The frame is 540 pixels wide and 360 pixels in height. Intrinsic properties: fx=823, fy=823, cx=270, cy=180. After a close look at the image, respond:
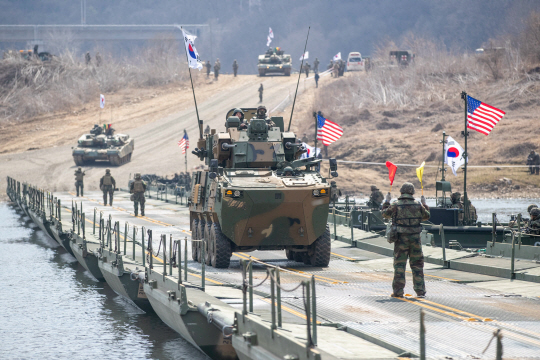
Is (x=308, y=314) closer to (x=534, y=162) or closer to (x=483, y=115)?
(x=483, y=115)

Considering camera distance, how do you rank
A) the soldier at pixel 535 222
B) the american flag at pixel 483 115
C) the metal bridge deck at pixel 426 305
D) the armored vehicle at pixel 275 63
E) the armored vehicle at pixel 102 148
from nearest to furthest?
the metal bridge deck at pixel 426 305, the soldier at pixel 535 222, the american flag at pixel 483 115, the armored vehicle at pixel 102 148, the armored vehicle at pixel 275 63

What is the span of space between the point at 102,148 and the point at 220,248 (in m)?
40.5

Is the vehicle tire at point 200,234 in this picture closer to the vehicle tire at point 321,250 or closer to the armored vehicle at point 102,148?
the vehicle tire at point 321,250

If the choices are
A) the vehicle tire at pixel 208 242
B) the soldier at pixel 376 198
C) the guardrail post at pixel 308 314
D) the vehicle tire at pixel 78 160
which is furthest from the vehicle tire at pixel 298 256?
the vehicle tire at pixel 78 160

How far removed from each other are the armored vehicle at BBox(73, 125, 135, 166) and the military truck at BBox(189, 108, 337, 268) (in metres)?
37.2

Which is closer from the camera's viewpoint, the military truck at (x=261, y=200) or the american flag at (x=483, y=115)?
the military truck at (x=261, y=200)

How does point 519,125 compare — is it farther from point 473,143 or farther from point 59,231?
point 59,231

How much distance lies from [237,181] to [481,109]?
533 inches

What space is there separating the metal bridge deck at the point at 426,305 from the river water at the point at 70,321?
155 centimetres

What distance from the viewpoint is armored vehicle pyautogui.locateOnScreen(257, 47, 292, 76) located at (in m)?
87.4

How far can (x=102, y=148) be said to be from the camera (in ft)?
187

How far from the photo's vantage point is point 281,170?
745 inches

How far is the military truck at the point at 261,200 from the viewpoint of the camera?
57.5 feet

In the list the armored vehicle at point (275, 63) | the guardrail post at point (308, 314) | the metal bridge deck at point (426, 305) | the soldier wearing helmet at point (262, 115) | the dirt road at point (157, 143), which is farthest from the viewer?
the armored vehicle at point (275, 63)
